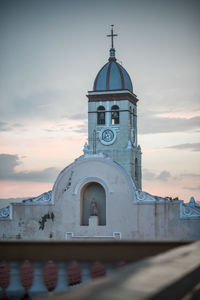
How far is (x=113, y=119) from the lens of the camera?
36250 millimetres

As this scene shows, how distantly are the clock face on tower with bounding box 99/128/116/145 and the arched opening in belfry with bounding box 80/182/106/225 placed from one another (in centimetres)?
910

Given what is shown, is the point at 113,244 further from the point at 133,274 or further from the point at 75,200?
the point at 75,200

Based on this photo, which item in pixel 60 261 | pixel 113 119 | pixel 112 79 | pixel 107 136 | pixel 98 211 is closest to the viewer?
pixel 60 261

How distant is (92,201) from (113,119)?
35.3 ft

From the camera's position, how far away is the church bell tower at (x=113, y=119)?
117 feet

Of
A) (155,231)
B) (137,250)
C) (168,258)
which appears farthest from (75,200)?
(168,258)

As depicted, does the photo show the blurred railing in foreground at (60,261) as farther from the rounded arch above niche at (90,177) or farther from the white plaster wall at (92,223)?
the rounded arch above niche at (90,177)

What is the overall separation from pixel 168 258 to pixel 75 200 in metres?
23.4

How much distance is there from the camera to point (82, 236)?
84.1 ft

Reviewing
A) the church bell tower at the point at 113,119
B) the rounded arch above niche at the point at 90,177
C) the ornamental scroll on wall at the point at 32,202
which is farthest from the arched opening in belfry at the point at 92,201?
the church bell tower at the point at 113,119

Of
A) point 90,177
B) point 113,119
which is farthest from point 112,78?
point 90,177

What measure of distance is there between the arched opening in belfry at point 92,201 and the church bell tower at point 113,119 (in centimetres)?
831

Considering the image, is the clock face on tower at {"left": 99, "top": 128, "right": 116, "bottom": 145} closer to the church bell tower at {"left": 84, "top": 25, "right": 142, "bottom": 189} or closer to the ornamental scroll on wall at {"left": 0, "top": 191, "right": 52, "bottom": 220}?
the church bell tower at {"left": 84, "top": 25, "right": 142, "bottom": 189}

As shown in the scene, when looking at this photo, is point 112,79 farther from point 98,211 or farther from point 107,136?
point 98,211
